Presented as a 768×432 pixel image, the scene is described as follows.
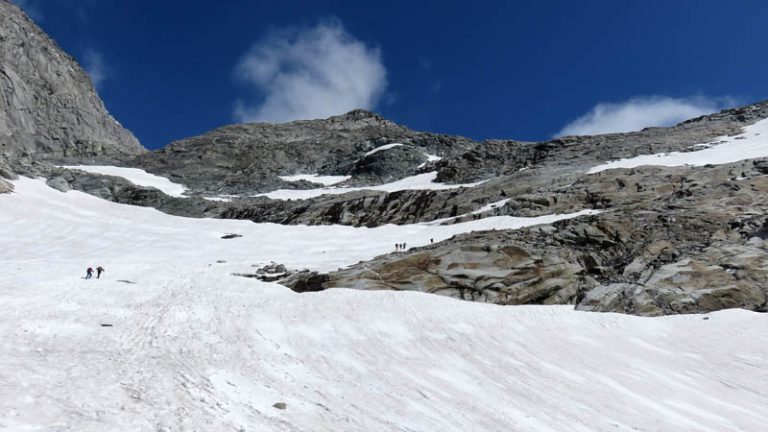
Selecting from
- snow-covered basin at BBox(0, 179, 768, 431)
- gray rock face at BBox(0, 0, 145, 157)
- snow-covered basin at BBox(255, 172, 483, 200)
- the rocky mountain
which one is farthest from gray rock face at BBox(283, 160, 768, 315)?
gray rock face at BBox(0, 0, 145, 157)

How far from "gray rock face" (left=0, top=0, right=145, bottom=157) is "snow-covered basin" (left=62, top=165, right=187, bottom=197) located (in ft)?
45.9

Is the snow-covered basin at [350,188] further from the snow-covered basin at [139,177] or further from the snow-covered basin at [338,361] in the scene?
the snow-covered basin at [338,361]

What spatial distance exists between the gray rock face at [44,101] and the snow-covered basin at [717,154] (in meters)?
91.9

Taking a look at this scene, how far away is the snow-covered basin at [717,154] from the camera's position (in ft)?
155

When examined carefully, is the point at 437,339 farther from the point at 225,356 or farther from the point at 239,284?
the point at 239,284

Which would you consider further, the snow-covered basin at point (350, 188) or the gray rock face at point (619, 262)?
the snow-covered basin at point (350, 188)

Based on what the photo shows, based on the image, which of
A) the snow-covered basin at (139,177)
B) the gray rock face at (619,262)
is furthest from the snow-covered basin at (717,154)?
the snow-covered basin at (139,177)

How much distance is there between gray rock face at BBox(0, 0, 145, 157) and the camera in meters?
106

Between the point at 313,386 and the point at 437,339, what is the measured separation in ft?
26.8

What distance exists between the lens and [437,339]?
22531 millimetres

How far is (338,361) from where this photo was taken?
18.6 m

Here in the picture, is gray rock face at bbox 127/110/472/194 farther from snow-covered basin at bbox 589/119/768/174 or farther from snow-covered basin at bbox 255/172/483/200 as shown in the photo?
snow-covered basin at bbox 589/119/768/174

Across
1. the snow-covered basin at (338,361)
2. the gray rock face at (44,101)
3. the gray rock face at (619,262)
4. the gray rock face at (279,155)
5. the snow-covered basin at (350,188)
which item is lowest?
the snow-covered basin at (338,361)

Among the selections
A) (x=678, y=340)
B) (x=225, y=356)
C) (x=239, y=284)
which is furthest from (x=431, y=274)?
(x=225, y=356)
